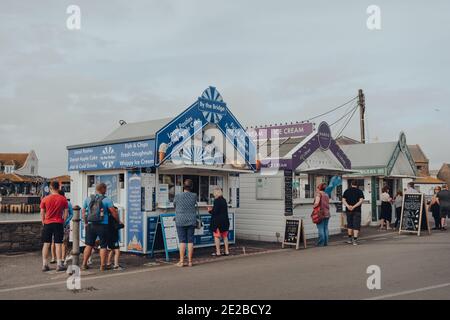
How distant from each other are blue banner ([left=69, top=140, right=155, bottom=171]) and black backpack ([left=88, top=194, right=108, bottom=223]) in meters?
2.16

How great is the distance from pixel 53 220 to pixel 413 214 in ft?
40.2

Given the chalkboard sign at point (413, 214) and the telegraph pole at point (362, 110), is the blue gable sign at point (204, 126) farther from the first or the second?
the telegraph pole at point (362, 110)

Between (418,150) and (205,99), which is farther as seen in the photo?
(418,150)

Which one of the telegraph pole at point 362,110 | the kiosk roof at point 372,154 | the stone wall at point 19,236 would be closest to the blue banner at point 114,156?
the stone wall at point 19,236

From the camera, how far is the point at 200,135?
13836 millimetres

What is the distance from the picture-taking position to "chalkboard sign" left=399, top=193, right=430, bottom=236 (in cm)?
1714

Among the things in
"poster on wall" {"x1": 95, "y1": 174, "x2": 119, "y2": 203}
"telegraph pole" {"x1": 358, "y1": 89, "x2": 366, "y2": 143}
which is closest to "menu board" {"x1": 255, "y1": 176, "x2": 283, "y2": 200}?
"poster on wall" {"x1": 95, "y1": 174, "x2": 119, "y2": 203}

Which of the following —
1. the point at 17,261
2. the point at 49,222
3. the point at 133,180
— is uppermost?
the point at 133,180

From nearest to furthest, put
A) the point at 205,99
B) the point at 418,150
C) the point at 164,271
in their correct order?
the point at 164,271
the point at 205,99
the point at 418,150

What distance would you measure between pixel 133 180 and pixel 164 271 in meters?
3.23

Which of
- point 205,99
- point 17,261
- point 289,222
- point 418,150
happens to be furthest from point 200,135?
point 418,150
